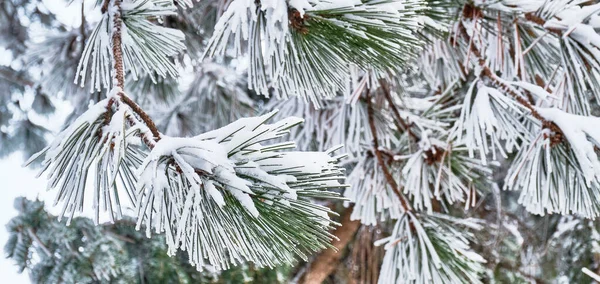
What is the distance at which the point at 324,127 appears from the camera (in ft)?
4.26

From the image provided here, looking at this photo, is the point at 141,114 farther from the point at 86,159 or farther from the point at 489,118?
the point at 489,118

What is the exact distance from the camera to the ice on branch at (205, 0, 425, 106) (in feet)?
1.90

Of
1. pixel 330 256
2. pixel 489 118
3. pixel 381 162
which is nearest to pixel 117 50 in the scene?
pixel 489 118

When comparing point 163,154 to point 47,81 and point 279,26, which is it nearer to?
point 279,26

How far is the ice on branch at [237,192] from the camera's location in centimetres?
44

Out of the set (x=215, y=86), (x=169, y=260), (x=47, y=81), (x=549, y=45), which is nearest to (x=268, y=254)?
(x=549, y=45)

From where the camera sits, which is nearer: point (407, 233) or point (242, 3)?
point (242, 3)

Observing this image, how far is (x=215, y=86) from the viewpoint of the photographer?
1.75 metres

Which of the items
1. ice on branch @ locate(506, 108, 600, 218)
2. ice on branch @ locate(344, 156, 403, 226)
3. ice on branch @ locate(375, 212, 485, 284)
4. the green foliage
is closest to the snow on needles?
ice on branch @ locate(506, 108, 600, 218)

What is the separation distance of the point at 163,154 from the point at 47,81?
3.70 feet

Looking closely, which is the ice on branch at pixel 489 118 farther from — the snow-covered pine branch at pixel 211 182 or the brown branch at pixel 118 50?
the brown branch at pixel 118 50

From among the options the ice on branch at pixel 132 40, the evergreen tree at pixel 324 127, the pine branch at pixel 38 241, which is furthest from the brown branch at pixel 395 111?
the pine branch at pixel 38 241

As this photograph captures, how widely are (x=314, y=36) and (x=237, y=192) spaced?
0.26 m

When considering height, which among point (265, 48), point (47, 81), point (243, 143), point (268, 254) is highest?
point (47, 81)
